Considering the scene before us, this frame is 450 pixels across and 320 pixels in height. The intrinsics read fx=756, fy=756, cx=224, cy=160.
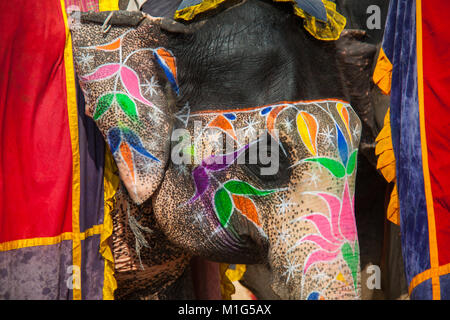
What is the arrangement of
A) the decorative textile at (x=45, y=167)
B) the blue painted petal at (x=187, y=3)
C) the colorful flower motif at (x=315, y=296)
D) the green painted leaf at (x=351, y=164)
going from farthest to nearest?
the decorative textile at (x=45, y=167)
the blue painted petal at (x=187, y=3)
the green painted leaf at (x=351, y=164)
the colorful flower motif at (x=315, y=296)

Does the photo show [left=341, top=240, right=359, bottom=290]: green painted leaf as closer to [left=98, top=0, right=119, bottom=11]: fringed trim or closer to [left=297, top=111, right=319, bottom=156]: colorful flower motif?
[left=297, top=111, right=319, bottom=156]: colorful flower motif

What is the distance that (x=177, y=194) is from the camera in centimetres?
158

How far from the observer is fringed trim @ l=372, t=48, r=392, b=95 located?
154 cm

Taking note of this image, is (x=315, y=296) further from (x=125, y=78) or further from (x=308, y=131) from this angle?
(x=125, y=78)

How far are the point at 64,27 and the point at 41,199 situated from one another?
39cm

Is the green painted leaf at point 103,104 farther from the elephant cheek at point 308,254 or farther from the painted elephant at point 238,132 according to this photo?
the elephant cheek at point 308,254

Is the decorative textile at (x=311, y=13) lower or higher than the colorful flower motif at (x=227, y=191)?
higher

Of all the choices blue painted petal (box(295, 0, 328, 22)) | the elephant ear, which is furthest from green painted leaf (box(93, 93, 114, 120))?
blue painted petal (box(295, 0, 328, 22))

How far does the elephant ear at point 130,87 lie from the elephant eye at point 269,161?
0.66ft

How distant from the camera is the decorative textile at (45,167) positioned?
1703mm

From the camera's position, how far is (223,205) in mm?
1532

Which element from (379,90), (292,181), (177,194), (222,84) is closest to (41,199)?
(177,194)

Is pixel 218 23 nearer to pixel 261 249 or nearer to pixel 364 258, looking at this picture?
pixel 261 249

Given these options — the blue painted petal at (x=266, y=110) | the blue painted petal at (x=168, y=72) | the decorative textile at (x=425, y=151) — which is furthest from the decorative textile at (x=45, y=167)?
the decorative textile at (x=425, y=151)
